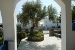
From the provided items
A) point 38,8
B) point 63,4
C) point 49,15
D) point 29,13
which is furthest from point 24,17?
point 63,4

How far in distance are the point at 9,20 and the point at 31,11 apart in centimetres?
807

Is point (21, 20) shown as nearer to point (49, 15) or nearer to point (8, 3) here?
point (49, 15)

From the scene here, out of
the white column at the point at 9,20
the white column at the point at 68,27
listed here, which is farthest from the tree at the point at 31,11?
the white column at the point at 9,20

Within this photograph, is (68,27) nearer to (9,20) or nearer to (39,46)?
(9,20)

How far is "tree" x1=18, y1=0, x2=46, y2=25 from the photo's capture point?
12.2m

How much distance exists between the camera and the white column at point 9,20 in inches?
164

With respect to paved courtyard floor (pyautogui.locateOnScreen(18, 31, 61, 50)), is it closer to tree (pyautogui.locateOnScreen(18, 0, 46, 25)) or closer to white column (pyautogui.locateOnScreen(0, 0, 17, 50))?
tree (pyautogui.locateOnScreen(18, 0, 46, 25))

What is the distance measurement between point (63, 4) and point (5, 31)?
2672 millimetres

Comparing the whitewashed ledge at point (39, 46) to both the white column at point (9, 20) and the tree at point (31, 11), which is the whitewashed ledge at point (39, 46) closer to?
the tree at point (31, 11)

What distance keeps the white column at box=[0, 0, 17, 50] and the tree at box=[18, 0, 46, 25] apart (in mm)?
7959

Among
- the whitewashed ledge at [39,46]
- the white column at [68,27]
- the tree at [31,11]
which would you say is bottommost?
the whitewashed ledge at [39,46]

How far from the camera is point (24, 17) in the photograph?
1242 cm

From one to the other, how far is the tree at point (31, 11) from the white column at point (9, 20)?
7.96m

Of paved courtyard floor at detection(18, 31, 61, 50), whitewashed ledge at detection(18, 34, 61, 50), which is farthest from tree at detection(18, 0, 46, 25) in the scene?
whitewashed ledge at detection(18, 34, 61, 50)
